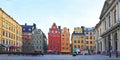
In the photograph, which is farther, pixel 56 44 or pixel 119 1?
pixel 56 44

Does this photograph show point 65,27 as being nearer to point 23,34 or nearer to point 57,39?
point 57,39

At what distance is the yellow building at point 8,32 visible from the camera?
102m

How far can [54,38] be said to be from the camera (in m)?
164

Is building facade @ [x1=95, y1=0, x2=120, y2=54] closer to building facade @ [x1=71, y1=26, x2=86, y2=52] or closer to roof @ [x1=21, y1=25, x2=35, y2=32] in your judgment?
building facade @ [x1=71, y1=26, x2=86, y2=52]

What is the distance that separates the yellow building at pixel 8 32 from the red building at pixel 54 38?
30.2 metres

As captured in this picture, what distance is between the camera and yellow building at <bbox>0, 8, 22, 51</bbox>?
102300mm

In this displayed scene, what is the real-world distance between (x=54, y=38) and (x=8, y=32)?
167ft

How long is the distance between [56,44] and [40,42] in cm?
1193

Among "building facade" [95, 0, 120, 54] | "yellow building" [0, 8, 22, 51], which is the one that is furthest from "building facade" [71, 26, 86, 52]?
"building facade" [95, 0, 120, 54]

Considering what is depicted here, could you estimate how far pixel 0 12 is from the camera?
98.4 meters

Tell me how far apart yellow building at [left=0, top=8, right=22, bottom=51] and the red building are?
1189 inches

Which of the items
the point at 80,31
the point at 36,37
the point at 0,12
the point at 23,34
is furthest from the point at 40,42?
the point at 0,12

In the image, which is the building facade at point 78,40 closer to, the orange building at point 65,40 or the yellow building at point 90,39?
the yellow building at point 90,39

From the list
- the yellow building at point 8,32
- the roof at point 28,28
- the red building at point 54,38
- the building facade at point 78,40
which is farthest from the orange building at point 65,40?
the yellow building at point 8,32
